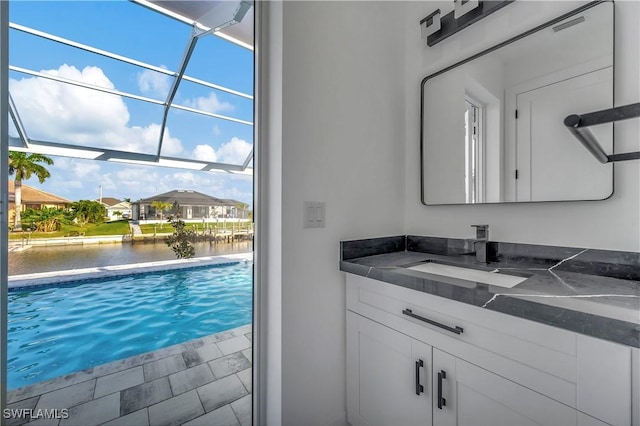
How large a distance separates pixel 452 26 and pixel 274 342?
181 cm

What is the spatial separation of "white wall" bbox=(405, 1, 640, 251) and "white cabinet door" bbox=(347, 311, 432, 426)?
694 mm

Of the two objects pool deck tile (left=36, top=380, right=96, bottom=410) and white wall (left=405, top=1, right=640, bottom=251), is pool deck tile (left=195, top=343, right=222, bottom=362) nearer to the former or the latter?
pool deck tile (left=36, top=380, right=96, bottom=410)

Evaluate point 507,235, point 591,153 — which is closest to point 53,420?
point 507,235

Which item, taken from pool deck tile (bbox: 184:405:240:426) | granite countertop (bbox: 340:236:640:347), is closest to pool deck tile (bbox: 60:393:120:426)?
pool deck tile (bbox: 184:405:240:426)

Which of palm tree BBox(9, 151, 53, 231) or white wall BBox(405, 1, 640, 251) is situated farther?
white wall BBox(405, 1, 640, 251)

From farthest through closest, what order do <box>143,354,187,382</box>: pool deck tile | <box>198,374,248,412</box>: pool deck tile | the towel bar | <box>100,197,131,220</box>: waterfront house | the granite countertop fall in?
<box>198,374,248,412</box>: pool deck tile
<box>143,354,187,382</box>: pool deck tile
<box>100,197,131,220</box>: waterfront house
the towel bar
the granite countertop

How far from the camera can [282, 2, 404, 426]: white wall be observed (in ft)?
4.02

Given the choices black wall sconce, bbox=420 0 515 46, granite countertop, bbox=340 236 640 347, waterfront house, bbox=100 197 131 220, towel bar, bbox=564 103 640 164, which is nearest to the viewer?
granite countertop, bbox=340 236 640 347

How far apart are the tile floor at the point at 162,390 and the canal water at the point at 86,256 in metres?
0.38

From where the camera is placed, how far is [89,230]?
965 mm

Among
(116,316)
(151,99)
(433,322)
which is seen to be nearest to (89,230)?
(116,316)

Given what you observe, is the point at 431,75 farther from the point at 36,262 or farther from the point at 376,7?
the point at 36,262

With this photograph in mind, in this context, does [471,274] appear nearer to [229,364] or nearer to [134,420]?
[229,364]

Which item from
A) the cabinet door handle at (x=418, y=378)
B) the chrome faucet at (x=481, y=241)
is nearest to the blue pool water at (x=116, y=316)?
the cabinet door handle at (x=418, y=378)
